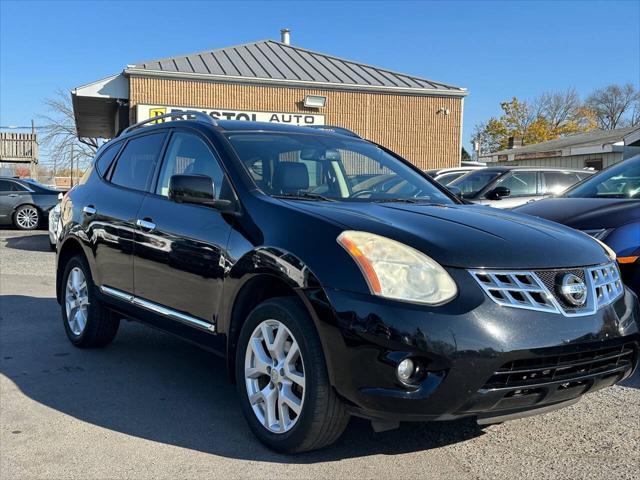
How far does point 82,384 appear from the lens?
450cm

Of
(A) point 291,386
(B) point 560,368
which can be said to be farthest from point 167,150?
(B) point 560,368

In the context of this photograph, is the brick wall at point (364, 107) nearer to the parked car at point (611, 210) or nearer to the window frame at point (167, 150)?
the parked car at point (611, 210)

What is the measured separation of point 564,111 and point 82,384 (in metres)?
63.5

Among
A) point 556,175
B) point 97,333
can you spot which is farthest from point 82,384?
point 556,175

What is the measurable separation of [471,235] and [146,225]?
225 centimetres

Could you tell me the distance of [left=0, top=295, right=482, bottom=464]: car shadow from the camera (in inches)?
136

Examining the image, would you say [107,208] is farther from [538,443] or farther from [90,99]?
[90,99]

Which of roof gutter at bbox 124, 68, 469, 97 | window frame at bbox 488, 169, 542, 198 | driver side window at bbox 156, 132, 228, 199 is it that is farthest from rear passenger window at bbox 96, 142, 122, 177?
roof gutter at bbox 124, 68, 469, 97

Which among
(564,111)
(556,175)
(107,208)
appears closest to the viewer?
(107,208)

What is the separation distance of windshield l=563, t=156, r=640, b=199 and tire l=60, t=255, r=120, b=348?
4.38 m

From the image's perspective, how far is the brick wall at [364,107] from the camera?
21.5 metres

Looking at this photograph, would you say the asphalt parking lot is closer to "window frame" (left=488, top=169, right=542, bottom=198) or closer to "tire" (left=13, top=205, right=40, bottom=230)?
"window frame" (left=488, top=169, right=542, bottom=198)

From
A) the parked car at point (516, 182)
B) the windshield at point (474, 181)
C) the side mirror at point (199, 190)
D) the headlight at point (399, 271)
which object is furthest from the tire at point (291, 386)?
the windshield at point (474, 181)

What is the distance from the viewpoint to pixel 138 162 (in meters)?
4.94
